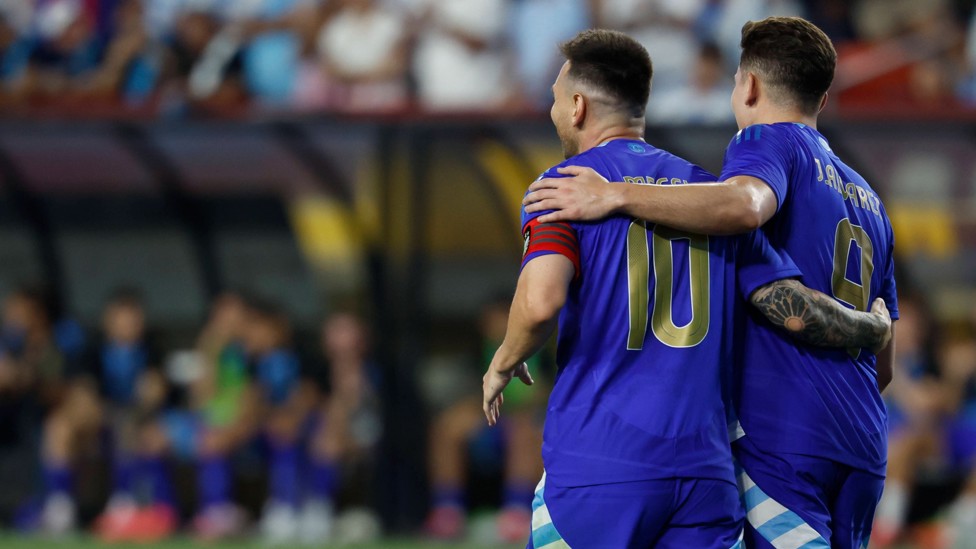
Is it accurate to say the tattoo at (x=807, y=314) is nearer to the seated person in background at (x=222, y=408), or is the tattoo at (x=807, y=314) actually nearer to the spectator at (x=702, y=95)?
the spectator at (x=702, y=95)

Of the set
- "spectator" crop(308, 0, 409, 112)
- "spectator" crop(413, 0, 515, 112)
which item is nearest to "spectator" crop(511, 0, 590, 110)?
"spectator" crop(413, 0, 515, 112)

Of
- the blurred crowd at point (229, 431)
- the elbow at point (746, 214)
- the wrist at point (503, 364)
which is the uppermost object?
the elbow at point (746, 214)

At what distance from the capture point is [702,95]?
939cm

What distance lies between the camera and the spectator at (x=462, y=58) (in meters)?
10.2

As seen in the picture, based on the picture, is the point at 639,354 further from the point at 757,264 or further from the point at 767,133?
the point at 767,133

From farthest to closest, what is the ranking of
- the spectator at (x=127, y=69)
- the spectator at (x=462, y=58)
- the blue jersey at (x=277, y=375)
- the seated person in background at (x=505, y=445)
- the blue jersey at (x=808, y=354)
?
1. the spectator at (x=127, y=69)
2. the spectator at (x=462, y=58)
3. the blue jersey at (x=277, y=375)
4. the seated person in background at (x=505, y=445)
5. the blue jersey at (x=808, y=354)

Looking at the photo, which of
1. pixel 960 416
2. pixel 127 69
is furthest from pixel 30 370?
pixel 960 416

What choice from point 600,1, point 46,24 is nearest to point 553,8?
point 600,1

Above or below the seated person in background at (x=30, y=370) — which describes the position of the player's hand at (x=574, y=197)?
above

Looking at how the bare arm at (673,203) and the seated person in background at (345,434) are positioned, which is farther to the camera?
the seated person in background at (345,434)

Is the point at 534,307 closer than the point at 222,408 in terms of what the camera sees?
Yes

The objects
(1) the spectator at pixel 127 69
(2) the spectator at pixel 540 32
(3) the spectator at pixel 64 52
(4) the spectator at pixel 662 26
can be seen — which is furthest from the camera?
(3) the spectator at pixel 64 52

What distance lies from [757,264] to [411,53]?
6.90 metres

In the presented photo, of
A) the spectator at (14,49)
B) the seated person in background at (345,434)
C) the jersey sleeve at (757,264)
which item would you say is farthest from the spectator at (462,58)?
the jersey sleeve at (757,264)
